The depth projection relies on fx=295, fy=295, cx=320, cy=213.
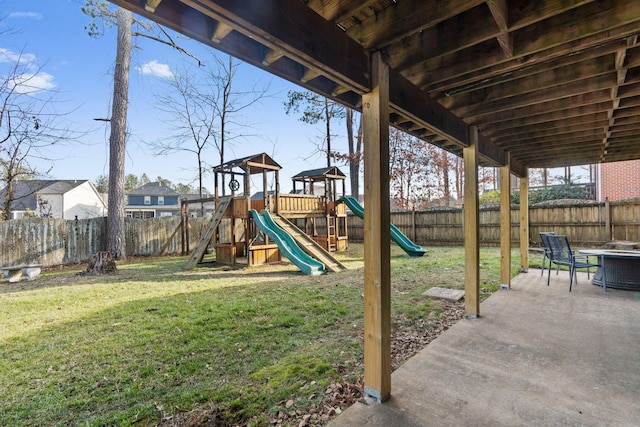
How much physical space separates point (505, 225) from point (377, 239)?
3.76 metres

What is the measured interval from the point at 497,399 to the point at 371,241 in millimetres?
1341

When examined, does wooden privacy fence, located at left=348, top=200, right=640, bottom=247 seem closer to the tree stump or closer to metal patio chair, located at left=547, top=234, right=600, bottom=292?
metal patio chair, located at left=547, top=234, right=600, bottom=292

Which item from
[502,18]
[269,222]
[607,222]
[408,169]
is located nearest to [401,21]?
[502,18]

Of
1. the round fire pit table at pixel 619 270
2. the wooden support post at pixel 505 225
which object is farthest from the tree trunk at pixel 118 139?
the round fire pit table at pixel 619 270

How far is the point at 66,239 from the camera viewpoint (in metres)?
9.00

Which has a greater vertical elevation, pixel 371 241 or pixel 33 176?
pixel 33 176

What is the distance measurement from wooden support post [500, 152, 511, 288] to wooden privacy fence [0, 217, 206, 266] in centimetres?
1009

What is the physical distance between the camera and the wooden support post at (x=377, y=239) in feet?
6.51

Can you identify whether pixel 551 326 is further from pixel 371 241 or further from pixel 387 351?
pixel 371 241

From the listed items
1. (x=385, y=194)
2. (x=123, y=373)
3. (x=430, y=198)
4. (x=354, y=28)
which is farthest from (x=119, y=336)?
(x=430, y=198)

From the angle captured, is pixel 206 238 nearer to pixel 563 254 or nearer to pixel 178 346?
pixel 178 346

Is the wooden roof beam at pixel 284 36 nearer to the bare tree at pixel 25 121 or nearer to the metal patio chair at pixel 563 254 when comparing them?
the metal patio chair at pixel 563 254

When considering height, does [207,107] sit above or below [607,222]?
above

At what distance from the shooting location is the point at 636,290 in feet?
15.2
